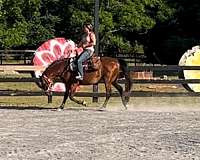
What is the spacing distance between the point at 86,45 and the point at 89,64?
0.66m

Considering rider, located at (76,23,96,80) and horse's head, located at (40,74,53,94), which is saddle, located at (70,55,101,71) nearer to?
rider, located at (76,23,96,80)

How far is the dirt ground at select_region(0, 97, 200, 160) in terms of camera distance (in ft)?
31.0

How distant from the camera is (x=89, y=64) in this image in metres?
17.2

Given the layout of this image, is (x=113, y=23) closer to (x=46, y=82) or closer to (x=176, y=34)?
(x=176, y=34)

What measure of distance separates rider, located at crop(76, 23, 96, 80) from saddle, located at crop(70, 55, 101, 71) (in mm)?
143

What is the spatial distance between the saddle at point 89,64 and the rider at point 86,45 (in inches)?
5.6

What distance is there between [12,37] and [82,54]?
3126cm

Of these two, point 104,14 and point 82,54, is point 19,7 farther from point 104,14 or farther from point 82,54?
point 82,54

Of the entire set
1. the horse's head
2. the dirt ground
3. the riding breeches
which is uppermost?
the riding breeches

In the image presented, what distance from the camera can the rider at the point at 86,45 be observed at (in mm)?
16703

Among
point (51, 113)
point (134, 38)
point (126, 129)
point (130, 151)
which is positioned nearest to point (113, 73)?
point (51, 113)

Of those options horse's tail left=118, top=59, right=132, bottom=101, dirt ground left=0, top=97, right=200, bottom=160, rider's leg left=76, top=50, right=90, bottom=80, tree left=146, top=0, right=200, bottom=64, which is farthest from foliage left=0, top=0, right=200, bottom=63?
dirt ground left=0, top=97, right=200, bottom=160

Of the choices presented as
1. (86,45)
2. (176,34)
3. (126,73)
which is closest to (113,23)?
(176,34)

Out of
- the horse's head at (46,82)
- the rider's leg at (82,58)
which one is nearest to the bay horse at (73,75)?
the horse's head at (46,82)
